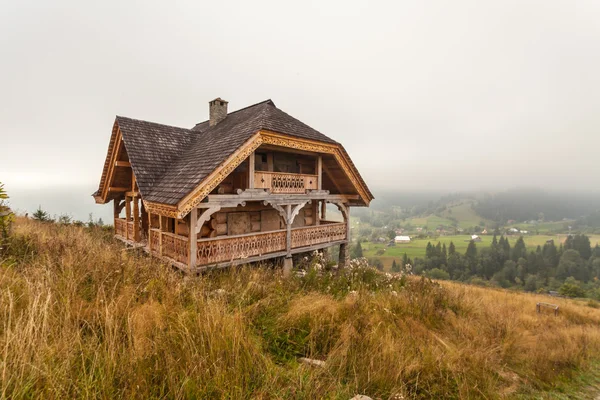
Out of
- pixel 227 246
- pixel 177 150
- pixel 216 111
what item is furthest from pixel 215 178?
pixel 216 111

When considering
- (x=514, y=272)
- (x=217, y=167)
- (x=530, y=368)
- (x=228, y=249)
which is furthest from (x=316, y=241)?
(x=514, y=272)

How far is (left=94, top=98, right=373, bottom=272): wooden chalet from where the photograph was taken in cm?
909

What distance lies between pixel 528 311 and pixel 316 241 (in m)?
11.5

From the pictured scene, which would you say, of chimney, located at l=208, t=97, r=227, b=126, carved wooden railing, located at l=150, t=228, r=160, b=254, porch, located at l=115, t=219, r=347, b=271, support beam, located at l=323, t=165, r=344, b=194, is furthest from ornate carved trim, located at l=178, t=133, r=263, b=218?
chimney, located at l=208, t=97, r=227, b=126

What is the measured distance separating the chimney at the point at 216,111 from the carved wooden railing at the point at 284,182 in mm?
6777

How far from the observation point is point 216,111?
15.9 meters

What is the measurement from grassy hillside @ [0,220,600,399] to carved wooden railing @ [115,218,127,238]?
711cm

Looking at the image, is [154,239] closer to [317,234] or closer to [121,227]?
[121,227]

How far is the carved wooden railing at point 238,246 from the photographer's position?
9.19 m

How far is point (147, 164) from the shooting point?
11.4m

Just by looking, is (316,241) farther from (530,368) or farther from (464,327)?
(530,368)

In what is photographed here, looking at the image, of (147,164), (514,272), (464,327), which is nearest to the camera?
(464,327)

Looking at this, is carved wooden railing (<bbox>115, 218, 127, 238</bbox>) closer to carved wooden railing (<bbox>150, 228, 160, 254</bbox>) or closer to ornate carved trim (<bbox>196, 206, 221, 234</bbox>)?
carved wooden railing (<bbox>150, 228, 160, 254</bbox>)

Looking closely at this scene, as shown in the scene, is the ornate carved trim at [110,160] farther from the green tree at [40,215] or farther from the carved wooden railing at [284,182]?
the green tree at [40,215]
